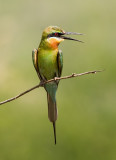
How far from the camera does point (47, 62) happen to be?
7.50ft

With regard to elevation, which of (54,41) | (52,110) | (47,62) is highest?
(54,41)

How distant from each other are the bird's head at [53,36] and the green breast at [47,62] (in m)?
0.05

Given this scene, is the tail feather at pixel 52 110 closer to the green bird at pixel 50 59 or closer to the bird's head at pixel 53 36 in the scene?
the green bird at pixel 50 59

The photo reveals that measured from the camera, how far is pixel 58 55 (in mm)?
2295

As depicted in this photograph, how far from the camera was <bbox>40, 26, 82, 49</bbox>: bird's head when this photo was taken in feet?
6.89

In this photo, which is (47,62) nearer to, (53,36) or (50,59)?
(50,59)

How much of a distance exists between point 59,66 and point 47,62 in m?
0.09

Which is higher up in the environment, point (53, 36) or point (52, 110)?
point (53, 36)

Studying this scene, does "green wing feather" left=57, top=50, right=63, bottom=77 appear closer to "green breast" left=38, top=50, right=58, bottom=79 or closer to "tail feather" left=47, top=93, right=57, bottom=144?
"green breast" left=38, top=50, right=58, bottom=79

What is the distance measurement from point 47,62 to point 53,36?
21 cm

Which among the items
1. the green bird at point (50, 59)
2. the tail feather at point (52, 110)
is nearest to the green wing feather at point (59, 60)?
the green bird at point (50, 59)

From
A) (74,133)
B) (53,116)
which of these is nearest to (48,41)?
(53,116)

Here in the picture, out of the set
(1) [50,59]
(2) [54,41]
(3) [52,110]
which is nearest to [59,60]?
(1) [50,59]

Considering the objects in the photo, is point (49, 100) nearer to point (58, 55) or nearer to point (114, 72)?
point (58, 55)
